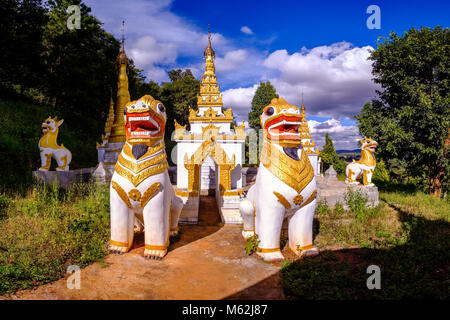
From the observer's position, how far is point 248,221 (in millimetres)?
5395

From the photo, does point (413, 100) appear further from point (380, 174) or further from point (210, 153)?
point (380, 174)

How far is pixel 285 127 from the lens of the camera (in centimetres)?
451

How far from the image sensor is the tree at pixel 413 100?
337 inches

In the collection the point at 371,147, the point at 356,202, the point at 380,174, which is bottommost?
the point at 356,202

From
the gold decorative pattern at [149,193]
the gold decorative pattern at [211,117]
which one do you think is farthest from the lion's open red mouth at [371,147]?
the gold decorative pattern at [149,193]

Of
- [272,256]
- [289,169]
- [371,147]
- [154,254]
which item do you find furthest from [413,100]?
[154,254]

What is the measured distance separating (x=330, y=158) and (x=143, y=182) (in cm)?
2427

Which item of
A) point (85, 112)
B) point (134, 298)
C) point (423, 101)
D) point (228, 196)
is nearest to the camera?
point (134, 298)

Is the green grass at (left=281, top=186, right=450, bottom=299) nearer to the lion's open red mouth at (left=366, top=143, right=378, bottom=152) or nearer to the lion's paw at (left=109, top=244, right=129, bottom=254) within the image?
the lion's open red mouth at (left=366, top=143, right=378, bottom=152)

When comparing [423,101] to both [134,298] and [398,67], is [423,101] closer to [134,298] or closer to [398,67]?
[398,67]

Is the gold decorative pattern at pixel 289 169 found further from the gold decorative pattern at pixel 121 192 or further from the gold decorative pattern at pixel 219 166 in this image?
the gold decorative pattern at pixel 219 166
